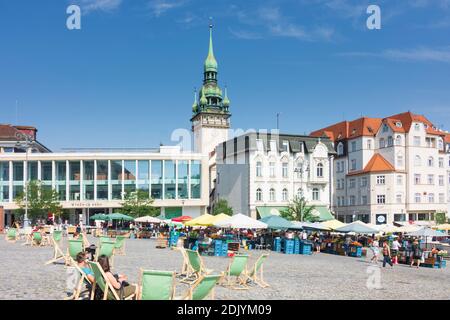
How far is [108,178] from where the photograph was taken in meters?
70.0

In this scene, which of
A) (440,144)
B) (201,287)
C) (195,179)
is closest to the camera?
(201,287)

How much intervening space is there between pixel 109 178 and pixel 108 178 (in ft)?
0.50

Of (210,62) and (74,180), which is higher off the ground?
(210,62)

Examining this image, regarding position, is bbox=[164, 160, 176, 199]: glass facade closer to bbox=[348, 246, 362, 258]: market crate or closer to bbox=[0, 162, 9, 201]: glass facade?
bbox=[0, 162, 9, 201]: glass facade

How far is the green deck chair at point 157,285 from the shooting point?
9.62m

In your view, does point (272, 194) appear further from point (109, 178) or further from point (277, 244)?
point (277, 244)

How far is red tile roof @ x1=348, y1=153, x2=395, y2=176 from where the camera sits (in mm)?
66600

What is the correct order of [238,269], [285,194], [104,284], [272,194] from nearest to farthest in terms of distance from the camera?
[104,284]
[238,269]
[272,194]
[285,194]

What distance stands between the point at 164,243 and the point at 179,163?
1547 inches

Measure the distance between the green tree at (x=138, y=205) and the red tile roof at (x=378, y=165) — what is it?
25.9 m

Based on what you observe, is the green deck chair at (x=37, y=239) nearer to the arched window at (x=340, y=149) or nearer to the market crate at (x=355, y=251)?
the market crate at (x=355, y=251)

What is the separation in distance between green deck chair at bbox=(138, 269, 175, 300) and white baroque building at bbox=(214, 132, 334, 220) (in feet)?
177

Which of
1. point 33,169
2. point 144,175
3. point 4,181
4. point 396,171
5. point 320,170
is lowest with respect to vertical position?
point 4,181

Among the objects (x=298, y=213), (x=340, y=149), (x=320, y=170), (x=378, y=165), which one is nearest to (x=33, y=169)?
(x=298, y=213)
